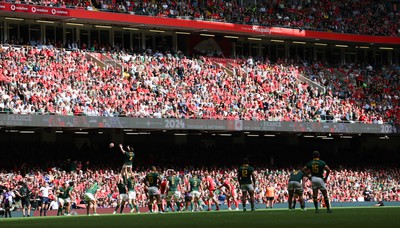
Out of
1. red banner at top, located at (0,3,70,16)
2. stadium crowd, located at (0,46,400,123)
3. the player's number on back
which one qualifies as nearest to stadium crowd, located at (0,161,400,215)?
stadium crowd, located at (0,46,400,123)

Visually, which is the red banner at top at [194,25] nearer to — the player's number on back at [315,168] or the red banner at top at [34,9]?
the red banner at top at [34,9]

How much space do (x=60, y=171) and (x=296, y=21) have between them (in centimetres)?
2953

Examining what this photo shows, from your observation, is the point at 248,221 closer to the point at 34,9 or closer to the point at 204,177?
the point at 204,177

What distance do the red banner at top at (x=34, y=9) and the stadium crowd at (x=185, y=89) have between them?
8.22 feet

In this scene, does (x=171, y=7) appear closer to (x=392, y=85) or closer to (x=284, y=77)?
(x=284, y=77)

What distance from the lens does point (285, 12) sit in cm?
7300

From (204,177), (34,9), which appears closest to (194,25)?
(34,9)

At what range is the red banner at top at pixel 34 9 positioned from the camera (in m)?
55.1

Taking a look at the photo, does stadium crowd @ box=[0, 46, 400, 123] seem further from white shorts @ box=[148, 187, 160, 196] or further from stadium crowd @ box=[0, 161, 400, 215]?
white shorts @ box=[148, 187, 160, 196]

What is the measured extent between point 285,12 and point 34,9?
24666 millimetres

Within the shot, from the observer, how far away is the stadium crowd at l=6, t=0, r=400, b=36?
2496 inches

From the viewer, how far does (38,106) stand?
5066 centimetres

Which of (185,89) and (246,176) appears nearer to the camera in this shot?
(246,176)

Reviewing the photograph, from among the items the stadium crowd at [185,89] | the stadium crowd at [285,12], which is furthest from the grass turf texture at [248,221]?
the stadium crowd at [285,12]
